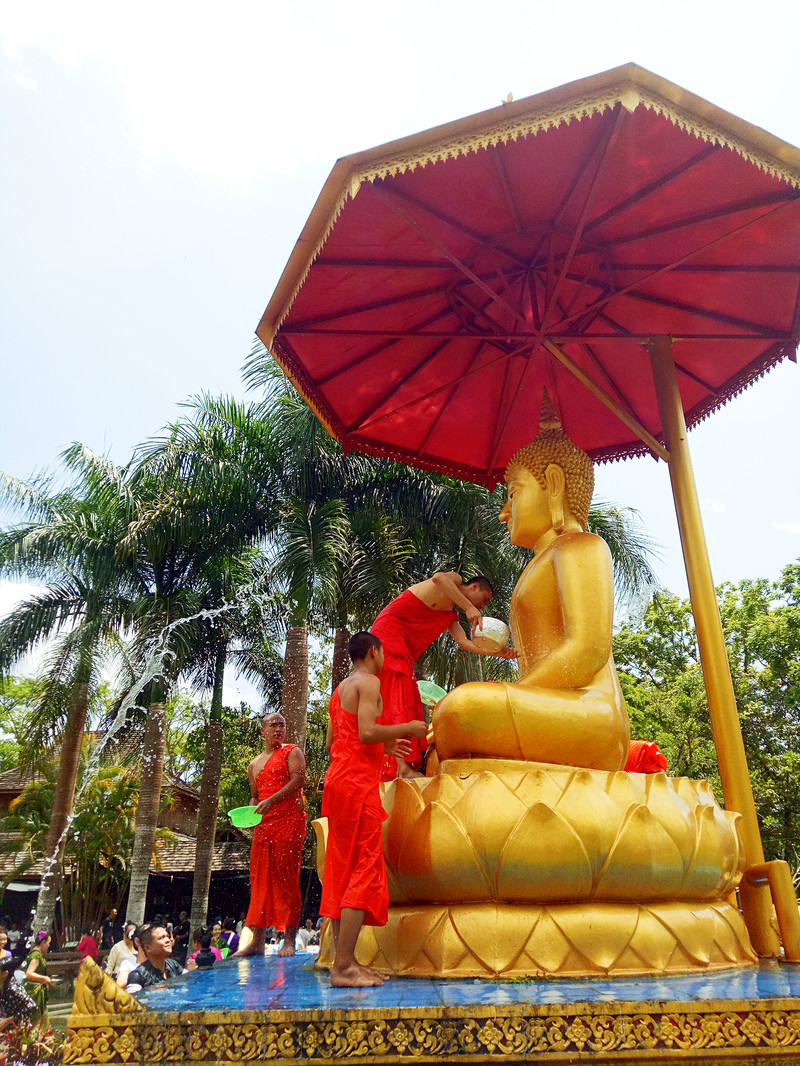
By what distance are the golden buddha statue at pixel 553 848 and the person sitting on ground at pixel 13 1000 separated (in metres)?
5.48

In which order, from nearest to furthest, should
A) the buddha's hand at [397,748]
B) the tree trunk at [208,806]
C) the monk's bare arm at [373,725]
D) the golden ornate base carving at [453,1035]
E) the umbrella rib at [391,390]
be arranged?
the golden ornate base carving at [453,1035], the monk's bare arm at [373,725], the buddha's hand at [397,748], the umbrella rib at [391,390], the tree trunk at [208,806]

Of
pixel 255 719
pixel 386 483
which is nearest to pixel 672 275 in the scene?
pixel 386 483

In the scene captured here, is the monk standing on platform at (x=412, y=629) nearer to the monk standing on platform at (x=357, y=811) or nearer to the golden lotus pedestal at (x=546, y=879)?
the monk standing on platform at (x=357, y=811)

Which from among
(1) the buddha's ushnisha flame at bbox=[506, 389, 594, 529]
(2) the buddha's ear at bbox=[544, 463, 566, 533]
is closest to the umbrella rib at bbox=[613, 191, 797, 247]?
(1) the buddha's ushnisha flame at bbox=[506, 389, 594, 529]

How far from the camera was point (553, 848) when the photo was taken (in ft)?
10.6

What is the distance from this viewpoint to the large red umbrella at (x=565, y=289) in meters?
3.88

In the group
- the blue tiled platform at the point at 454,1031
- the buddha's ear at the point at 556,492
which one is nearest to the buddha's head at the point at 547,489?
the buddha's ear at the point at 556,492

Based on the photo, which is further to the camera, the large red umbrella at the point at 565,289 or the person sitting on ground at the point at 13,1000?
the person sitting on ground at the point at 13,1000

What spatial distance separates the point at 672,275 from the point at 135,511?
1322 centimetres

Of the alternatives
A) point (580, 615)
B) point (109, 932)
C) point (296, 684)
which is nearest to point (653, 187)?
point (580, 615)

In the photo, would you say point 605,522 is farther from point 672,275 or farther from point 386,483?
point 672,275

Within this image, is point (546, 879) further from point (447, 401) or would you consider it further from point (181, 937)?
point (181, 937)

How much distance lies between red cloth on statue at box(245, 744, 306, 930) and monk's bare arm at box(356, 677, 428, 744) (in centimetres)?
182

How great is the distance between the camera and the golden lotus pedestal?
3197 mm
